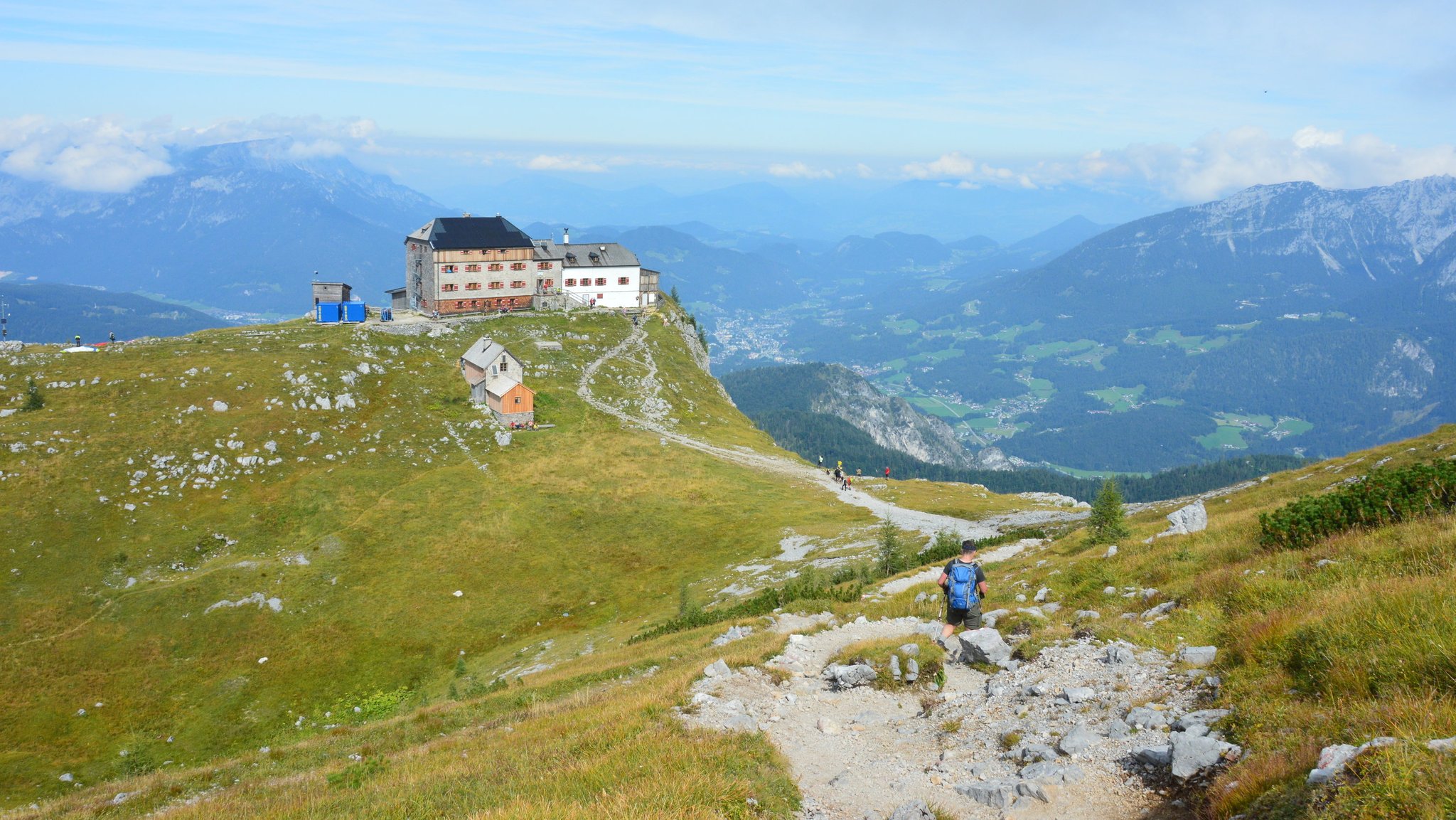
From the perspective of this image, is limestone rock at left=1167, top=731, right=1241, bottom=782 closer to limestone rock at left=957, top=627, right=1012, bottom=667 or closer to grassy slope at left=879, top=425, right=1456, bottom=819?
grassy slope at left=879, top=425, right=1456, bottom=819

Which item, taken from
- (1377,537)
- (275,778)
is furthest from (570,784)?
(1377,537)

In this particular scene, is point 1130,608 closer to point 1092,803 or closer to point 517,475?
point 1092,803

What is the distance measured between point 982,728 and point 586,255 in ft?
448

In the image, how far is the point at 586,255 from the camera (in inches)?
5635

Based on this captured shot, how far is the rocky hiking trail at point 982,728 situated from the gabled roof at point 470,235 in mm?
115027

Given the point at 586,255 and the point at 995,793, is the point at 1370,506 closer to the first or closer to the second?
the point at 995,793

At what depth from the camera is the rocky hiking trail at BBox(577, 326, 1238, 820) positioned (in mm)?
12266

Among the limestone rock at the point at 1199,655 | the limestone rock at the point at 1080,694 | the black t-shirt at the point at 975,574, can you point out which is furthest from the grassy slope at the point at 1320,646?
the limestone rock at the point at 1080,694

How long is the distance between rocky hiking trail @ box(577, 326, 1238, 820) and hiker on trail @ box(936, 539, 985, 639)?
2.07 ft

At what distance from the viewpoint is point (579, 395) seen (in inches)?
4176

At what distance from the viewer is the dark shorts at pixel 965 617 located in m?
22.2

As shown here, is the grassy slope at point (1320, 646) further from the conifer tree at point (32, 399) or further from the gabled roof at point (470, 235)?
the gabled roof at point (470, 235)

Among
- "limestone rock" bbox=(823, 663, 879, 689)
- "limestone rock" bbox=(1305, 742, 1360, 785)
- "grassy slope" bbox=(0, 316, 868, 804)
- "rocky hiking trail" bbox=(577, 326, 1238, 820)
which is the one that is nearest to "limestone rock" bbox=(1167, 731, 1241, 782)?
"rocky hiking trail" bbox=(577, 326, 1238, 820)

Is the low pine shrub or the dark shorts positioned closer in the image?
the low pine shrub
